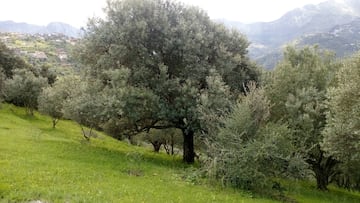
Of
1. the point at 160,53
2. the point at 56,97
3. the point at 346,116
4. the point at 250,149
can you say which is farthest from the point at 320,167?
the point at 56,97

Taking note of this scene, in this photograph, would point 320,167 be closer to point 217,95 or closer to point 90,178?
point 217,95

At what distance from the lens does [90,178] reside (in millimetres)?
23172

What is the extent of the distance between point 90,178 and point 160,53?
14.7m

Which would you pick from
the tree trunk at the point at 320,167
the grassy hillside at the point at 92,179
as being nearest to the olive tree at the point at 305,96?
the tree trunk at the point at 320,167

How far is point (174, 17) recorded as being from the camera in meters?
35.2

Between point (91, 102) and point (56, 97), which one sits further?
point (56, 97)

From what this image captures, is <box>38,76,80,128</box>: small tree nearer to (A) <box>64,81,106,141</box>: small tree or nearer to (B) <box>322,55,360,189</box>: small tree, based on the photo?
(A) <box>64,81,106,141</box>: small tree

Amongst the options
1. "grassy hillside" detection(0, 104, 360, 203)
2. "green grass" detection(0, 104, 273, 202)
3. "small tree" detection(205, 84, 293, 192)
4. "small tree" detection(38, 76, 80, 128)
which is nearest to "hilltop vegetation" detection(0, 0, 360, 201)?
"small tree" detection(205, 84, 293, 192)

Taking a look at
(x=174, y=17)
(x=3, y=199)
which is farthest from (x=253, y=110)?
(x=3, y=199)

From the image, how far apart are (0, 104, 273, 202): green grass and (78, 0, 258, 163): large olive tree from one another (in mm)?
4310

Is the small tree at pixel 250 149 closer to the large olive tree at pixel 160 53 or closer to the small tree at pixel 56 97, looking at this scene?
the large olive tree at pixel 160 53

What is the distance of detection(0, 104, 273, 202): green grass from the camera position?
18.6 meters

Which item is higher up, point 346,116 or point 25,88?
point 25,88

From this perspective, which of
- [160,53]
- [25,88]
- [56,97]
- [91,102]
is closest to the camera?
→ [91,102]
